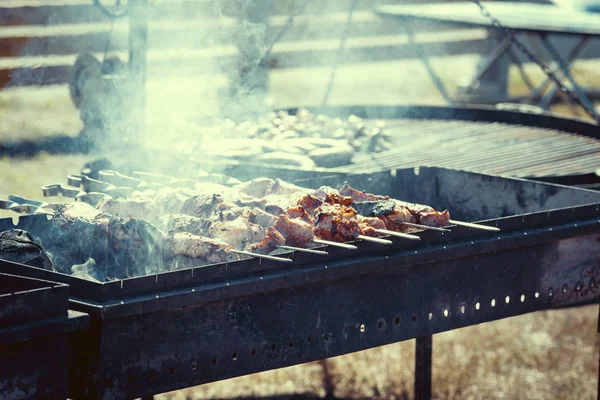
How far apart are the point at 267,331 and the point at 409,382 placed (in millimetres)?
2785

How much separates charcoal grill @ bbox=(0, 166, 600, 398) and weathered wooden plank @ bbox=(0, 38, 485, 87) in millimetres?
7210

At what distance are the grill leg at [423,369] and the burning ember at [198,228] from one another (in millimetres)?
962

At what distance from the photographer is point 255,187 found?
409 cm

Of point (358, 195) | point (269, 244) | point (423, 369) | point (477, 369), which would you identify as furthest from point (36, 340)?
point (477, 369)

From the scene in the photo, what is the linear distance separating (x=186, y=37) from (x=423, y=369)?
877 cm

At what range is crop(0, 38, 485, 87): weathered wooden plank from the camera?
1109 centimetres

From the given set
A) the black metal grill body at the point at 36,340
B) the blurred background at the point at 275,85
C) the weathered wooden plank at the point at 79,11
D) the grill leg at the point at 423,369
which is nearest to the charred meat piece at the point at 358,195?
the grill leg at the point at 423,369

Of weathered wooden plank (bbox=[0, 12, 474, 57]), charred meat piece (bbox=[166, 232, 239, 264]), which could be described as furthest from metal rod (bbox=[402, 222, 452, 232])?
weathered wooden plank (bbox=[0, 12, 474, 57])

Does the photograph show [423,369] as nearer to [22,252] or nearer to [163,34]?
[22,252]

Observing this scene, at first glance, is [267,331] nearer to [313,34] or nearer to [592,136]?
[592,136]

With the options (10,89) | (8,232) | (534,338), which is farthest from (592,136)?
(10,89)

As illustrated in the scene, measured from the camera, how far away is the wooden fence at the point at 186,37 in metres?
11.1

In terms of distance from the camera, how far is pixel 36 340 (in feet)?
8.54

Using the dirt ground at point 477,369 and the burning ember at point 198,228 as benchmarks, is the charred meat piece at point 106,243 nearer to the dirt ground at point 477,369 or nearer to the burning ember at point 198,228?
the burning ember at point 198,228
